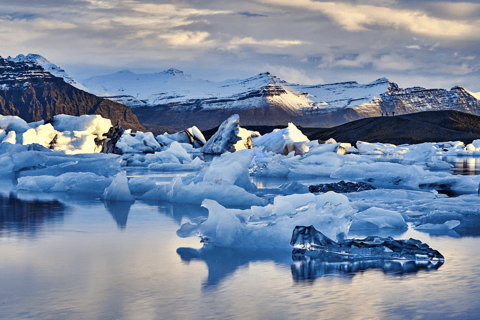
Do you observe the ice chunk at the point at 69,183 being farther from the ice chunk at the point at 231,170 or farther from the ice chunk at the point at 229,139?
the ice chunk at the point at 229,139

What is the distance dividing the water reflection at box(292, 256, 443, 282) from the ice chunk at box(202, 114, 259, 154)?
36.5m

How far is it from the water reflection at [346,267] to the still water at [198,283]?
32mm

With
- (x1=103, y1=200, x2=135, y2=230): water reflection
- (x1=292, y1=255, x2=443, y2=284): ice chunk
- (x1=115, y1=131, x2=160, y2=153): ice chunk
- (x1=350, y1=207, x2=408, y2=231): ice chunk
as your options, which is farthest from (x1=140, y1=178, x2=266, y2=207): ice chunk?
(x1=115, y1=131, x2=160, y2=153): ice chunk

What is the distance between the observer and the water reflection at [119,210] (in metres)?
8.39

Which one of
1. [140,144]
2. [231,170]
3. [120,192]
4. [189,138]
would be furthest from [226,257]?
[189,138]

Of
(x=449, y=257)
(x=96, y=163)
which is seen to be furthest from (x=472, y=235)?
(x=96, y=163)

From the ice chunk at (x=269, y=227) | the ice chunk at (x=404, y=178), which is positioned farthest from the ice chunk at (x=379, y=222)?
the ice chunk at (x=404, y=178)

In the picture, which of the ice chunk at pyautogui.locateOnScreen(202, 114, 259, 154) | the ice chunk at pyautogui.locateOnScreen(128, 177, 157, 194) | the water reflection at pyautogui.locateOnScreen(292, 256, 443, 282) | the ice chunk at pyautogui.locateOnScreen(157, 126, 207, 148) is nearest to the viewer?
the water reflection at pyautogui.locateOnScreen(292, 256, 443, 282)

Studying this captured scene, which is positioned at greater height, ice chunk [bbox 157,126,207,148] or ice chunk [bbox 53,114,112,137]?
ice chunk [bbox 157,126,207,148]

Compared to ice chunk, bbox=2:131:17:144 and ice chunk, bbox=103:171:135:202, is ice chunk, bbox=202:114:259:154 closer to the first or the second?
ice chunk, bbox=2:131:17:144

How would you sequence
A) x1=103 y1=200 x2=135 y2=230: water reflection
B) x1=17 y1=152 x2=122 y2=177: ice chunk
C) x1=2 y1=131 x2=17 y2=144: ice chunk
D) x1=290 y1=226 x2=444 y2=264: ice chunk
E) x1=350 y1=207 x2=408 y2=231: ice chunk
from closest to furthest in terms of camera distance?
1. x1=290 y1=226 x2=444 y2=264: ice chunk
2. x1=350 y1=207 x2=408 y2=231: ice chunk
3. x1=103 y1=200 x2=135 y2=230: water reflection
4. x1=17 y1=152 x2=122 y2=177: ice chunk
5. x1=2 y1=131 x2=17 y2=144: ice chunk

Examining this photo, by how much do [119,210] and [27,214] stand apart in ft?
4.98

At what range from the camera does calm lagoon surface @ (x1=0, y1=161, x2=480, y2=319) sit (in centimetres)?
400

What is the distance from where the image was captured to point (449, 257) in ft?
19.4
